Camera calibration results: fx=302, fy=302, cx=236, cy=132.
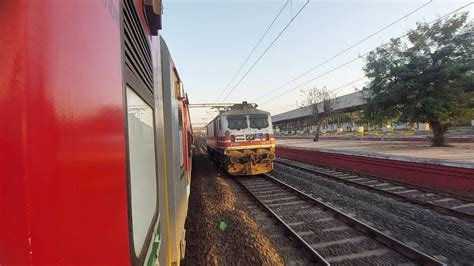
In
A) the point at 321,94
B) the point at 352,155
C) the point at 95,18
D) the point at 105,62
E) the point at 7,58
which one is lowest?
the point at 352,155

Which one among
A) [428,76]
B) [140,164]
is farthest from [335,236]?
[428,76]

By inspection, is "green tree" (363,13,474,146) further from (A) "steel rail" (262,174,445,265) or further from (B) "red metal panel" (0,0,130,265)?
(B) "red metal panel" (0,0,130,265)

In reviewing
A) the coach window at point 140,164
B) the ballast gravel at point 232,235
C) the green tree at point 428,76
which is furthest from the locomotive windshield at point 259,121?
the coach window at point 140,164

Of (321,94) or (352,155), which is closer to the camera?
(352,155)

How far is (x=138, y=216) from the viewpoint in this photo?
58.6 inches

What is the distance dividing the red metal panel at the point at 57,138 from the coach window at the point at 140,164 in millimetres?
393

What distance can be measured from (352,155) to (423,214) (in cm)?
726

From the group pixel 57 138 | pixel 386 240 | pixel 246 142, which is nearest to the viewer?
pixel 57 138

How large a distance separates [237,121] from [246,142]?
1.06m

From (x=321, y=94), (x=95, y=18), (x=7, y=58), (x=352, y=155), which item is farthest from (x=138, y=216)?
(x=321, y=94)

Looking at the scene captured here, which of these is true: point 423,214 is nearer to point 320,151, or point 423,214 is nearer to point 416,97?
point 320,151

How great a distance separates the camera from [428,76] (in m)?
16.8

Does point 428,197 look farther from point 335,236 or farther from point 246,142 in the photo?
point 246,142

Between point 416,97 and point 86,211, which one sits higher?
point 416,97
